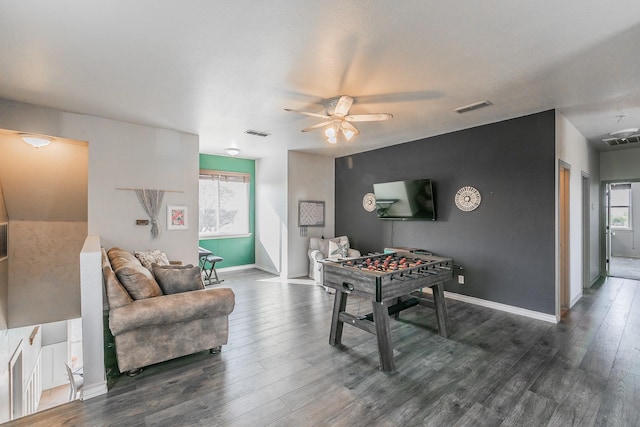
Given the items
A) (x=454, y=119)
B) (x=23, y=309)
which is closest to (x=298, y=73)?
(x=454, y=119)

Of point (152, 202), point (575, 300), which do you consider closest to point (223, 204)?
point (152, 202)

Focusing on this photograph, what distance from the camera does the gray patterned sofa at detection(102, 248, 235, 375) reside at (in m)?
2.44

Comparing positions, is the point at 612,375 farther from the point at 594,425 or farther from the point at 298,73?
the point at 298,73

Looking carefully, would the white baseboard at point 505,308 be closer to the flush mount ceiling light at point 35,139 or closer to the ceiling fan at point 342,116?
the ceiling fan at point 342,116

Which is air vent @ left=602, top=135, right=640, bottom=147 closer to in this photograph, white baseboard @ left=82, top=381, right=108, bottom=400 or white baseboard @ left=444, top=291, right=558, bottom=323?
white baseboard @ left=444, top=291, right=558, bottom=323

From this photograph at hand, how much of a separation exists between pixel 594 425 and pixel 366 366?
160cm

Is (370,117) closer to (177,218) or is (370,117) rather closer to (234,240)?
(177,218)

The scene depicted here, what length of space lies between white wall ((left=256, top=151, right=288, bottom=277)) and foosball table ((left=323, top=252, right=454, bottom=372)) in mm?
3024

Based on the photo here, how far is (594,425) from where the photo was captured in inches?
76.5

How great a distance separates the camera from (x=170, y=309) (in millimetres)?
2566

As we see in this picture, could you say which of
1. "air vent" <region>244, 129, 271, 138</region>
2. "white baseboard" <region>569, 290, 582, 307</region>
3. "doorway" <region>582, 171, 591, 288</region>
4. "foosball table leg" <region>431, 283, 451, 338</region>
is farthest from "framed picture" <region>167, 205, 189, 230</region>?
"doorway" <region>582, 171, 591, 288</region>

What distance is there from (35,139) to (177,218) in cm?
197

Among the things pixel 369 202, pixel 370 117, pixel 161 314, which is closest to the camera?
pixel 161 314

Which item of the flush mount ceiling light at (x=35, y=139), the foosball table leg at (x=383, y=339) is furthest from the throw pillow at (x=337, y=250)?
the flush mount ceiling light at (x=35, y=139)
